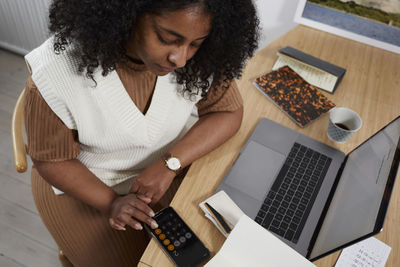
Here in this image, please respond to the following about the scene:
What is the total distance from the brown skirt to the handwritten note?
608 mm

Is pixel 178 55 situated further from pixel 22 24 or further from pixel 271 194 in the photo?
pixel 22 24

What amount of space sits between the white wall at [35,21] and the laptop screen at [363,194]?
0.67 m

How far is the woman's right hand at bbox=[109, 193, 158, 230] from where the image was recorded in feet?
2.86

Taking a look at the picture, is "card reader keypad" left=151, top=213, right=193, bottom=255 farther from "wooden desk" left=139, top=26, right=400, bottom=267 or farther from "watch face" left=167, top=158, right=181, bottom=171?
"watch face" left=167, top=158, right=181, bottom=171

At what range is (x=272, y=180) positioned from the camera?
0.96m

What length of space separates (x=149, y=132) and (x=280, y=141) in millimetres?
409

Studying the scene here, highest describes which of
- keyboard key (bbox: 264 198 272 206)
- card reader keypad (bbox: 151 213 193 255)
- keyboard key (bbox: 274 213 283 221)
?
card reader keypad (bbox: 151 213 193 255)

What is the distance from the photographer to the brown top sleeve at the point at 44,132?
797 millimetres

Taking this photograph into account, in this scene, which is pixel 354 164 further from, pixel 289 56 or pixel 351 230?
pixel 289 56

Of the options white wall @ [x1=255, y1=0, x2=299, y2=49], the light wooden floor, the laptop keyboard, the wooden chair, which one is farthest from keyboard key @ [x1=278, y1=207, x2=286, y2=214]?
the light wooden floor

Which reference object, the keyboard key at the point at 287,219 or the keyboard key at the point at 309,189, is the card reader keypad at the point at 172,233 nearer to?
the keyboard key at the point at 287,219

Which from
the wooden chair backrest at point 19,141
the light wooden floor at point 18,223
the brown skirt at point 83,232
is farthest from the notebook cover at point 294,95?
the light wooden floor at point 18,223

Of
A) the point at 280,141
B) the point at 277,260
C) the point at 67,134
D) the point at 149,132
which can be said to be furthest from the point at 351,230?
the point at 67,134

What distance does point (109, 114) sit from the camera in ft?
2.80
